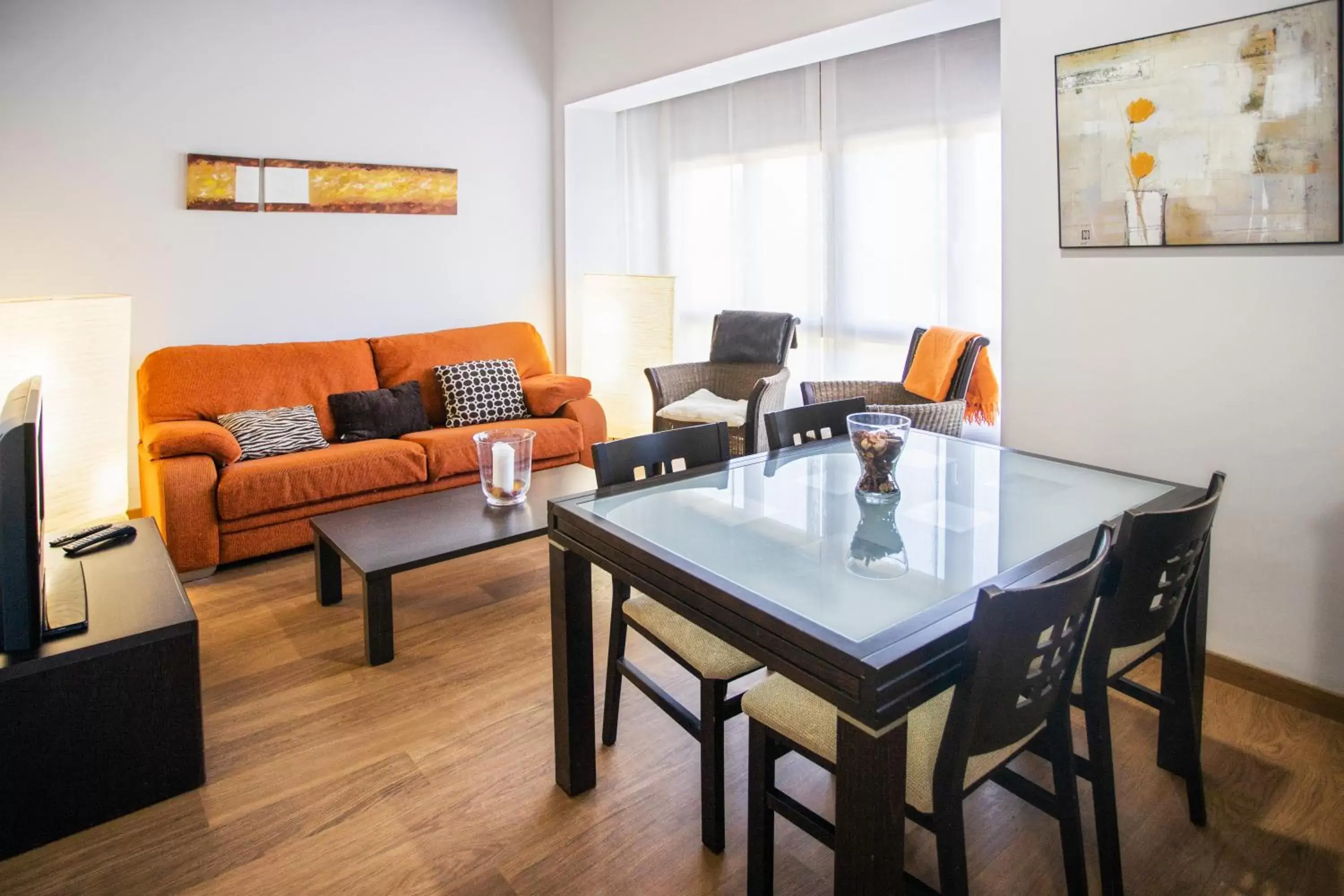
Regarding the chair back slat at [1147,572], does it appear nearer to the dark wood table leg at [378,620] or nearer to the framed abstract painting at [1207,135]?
the framed abstract painting at [1207,135]

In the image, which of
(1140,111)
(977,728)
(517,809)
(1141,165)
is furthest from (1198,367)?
(517,809)

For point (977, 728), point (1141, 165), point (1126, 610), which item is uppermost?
point (1141, 165)

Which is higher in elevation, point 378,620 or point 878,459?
point 878,459

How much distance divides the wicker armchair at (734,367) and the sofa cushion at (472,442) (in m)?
0.47

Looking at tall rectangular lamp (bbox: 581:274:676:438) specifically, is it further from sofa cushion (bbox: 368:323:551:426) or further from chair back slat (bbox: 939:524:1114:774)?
chair back slat (bbox: 939:524:1114:774)

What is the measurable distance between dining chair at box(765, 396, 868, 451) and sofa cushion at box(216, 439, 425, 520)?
6.65ft

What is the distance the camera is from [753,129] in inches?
202

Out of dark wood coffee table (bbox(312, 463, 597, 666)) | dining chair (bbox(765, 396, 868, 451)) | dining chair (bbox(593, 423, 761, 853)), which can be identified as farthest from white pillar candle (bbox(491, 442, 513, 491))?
dining chair (bbox(765, 396, 868, 451))

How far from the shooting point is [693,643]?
1916 mm

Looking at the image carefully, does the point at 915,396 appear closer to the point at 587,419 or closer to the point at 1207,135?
the point at 1207,135

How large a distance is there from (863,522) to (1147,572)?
1.75 ft

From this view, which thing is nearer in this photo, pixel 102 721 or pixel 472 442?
pixel 102 721

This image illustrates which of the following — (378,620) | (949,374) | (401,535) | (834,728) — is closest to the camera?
(834,728)

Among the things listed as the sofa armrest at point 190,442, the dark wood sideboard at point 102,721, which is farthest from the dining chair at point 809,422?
the sofa armrest at point 190,442
